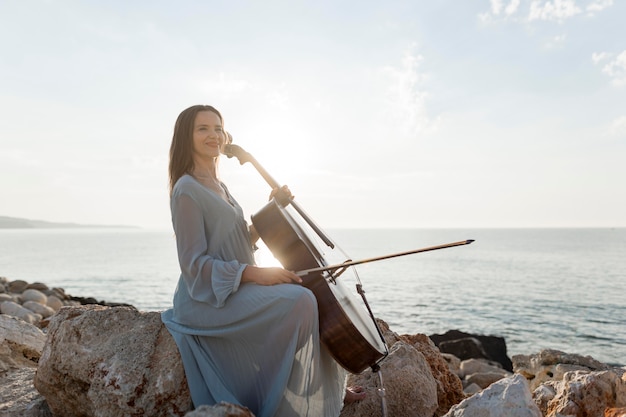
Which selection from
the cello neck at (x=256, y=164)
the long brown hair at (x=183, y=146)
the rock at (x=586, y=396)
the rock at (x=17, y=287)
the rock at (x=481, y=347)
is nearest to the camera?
the rock at (x=586, y=396)

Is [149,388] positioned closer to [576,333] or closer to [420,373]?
[420,373]

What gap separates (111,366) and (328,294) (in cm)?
155

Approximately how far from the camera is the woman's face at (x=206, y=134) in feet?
14.1

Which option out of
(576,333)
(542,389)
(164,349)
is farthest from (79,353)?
(576,333)

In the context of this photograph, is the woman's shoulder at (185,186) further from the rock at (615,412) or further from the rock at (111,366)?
the rock at (615,412)

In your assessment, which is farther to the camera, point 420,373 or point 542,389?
point 420,373

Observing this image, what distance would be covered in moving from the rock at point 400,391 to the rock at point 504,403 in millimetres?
1156

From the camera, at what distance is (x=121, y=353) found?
12.3ft

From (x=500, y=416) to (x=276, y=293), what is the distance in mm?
1513

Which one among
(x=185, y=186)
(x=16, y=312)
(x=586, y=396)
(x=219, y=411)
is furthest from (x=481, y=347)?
(x=219, y=411)

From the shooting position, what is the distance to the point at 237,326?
12.2 ft

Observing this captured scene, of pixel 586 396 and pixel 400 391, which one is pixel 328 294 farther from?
pixel 586 396

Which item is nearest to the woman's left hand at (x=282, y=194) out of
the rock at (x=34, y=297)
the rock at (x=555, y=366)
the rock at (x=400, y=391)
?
the rock at (x=400, y=391)

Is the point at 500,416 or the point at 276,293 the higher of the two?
the point at 276,293
